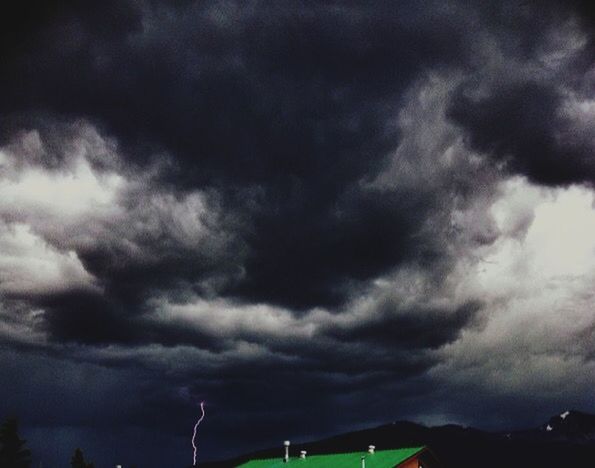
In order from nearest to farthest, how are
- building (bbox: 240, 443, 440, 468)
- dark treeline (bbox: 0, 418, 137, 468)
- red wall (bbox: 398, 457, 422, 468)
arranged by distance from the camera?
building (bbox: 240, 443, 440, 468)
red wall (bbox: 398, 457, 422, 468)
dark treeline (bbox: 0, 418, 137, 468)

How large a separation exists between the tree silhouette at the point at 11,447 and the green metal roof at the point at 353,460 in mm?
46020

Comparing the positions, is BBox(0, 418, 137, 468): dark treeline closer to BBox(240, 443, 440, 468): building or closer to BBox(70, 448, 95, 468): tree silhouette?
BBox(70, 448, 95, 468): tree silhouette

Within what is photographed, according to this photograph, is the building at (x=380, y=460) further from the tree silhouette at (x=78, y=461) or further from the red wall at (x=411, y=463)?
the tree silhouette at (x=78, y=461)

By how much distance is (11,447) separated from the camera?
90.9 metres

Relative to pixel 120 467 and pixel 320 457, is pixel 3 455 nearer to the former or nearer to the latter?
pixel 120 467

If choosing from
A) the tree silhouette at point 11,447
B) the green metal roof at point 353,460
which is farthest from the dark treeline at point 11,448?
the green metal roof at point 353,460

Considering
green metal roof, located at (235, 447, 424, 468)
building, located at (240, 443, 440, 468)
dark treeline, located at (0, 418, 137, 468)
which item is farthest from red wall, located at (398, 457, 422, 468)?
dark treeline, located at (0, 418, 137, 468)

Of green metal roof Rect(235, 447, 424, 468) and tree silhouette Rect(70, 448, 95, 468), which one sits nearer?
green metal roof Rect(235, 447, 424, 468)

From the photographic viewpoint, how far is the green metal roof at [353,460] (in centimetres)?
4978

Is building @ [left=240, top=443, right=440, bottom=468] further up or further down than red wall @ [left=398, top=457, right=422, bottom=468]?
further up

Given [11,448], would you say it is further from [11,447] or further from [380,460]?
[380,460]

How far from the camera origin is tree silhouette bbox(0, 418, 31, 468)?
9025cm

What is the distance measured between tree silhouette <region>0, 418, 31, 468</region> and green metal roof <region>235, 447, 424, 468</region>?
46.0 m

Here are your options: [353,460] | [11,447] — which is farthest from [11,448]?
[353,460]
